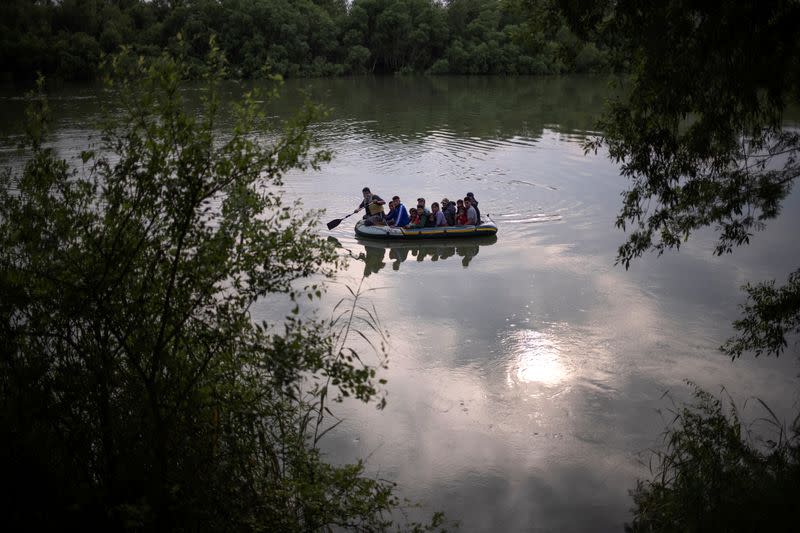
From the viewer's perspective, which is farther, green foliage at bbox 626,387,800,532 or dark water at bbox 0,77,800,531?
dark water at bbox 0,77,800,531

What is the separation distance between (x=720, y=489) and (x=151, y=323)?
461cm

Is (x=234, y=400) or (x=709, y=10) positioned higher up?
(x=709, y=10)

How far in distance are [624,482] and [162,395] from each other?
4847 millimetres

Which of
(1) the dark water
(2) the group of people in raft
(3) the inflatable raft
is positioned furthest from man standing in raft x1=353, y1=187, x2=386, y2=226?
(1) the dark water

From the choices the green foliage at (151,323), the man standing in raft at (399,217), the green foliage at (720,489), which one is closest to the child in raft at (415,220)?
the man standing in raft at (399,217)

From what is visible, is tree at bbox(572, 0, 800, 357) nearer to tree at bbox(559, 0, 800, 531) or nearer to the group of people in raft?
tree at bbox(559, 0, 800, 531)

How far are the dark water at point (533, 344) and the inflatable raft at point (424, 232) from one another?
21 cm

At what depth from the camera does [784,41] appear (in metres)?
5.15

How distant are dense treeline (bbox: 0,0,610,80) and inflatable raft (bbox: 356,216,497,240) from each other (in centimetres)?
1976

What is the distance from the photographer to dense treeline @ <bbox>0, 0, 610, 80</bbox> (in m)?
37.9

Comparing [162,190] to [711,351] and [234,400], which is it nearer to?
[234,400]

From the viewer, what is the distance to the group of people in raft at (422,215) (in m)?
14.2

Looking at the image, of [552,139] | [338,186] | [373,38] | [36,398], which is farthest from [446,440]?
[373,38]

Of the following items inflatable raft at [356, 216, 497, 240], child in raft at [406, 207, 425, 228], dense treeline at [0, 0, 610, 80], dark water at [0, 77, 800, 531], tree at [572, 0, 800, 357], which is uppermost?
dense treeline at [0, 0, 610, 80]
